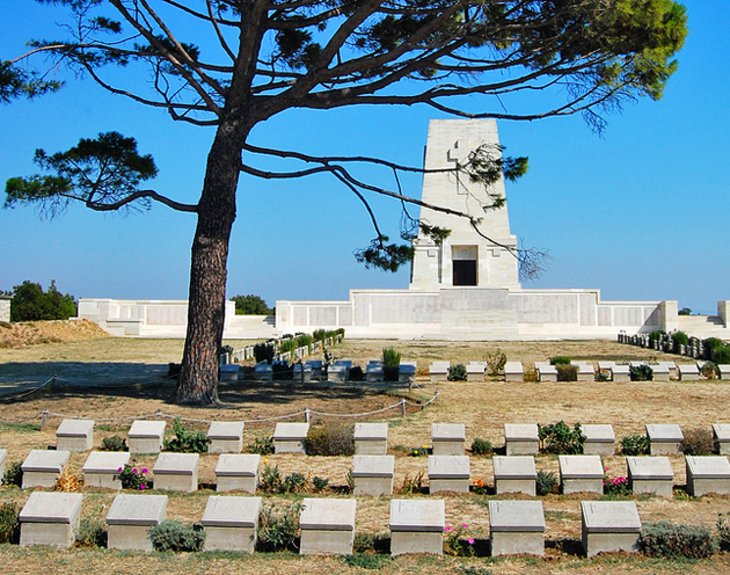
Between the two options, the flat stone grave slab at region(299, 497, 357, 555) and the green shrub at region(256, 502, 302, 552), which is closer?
the flat stone grave slab at region(299, 497, 357, 555)

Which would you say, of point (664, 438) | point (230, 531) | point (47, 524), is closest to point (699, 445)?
point (664, 438)

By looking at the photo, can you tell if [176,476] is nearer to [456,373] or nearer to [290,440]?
[290,440]

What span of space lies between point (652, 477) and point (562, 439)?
211cm

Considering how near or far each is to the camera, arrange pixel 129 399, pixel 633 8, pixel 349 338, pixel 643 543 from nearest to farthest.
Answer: pixel 643 543
pixel 633 8
pixel 129 399
pixel 349 338

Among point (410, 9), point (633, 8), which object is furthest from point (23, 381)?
point (633, 8)

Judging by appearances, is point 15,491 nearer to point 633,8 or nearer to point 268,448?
point 268,448

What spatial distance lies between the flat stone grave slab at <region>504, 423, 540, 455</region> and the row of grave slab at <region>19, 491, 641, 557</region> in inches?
130

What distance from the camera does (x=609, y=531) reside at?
5.99 meters

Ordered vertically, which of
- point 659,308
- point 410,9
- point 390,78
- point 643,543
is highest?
point 410,9

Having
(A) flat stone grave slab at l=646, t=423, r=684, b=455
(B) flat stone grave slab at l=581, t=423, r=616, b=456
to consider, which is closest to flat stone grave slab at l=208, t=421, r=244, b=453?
(B) flat stone grave slab at l=581, t=423, r=616, b=456

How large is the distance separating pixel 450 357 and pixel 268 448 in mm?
13343

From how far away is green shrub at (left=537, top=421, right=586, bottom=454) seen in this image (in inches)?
381

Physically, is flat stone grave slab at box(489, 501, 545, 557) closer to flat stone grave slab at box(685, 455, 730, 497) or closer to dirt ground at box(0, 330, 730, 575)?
dirt ground at box(0, 330, 730, 575)

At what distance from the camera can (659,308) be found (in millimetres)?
35062
